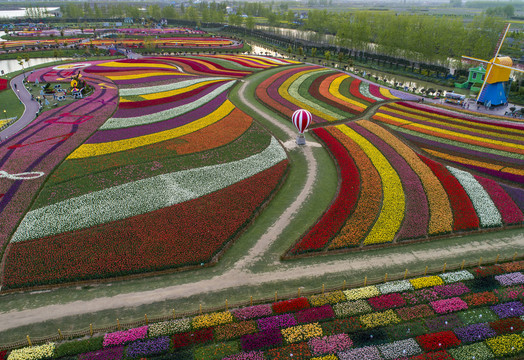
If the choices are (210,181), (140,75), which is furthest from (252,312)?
(140,75)

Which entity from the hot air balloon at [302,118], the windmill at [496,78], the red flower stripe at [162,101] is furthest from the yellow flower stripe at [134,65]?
the windmill at [496,78]

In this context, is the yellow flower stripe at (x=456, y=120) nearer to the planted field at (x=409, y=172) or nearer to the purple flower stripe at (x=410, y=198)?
the planted field at (x=409, y=172)

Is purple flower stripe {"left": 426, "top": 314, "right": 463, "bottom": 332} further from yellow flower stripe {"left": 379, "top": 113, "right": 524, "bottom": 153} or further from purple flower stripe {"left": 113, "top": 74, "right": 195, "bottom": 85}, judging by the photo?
purple flower stripe {"left": 113, "top": 74, "right": 195, "bottom": 85}

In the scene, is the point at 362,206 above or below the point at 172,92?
below

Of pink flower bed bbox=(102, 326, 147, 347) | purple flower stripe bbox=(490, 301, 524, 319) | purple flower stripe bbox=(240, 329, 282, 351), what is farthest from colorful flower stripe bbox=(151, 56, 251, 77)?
purple flower stripe bbox=(490, 301, 524, 319)

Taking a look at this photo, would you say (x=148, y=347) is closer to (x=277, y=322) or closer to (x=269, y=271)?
(x=277, y=322)

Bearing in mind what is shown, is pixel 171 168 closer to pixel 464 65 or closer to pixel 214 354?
pixel 214 354

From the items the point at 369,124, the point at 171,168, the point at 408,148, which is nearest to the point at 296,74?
the point at 369,124
